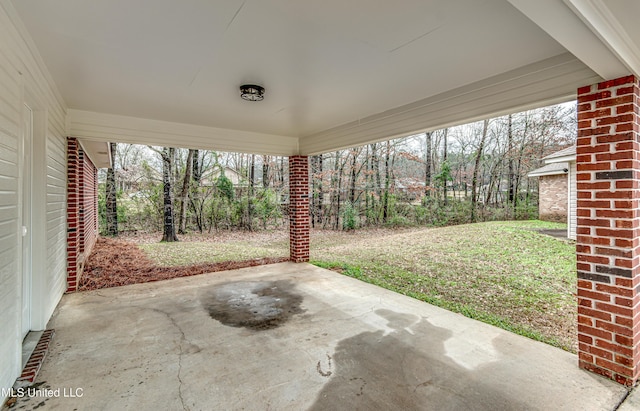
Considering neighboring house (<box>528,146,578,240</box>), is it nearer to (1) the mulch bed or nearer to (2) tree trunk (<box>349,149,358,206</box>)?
(2) tree trunk (<box>349,149,358,206</box>)

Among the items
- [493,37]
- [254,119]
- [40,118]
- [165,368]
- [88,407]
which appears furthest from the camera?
[254,119]

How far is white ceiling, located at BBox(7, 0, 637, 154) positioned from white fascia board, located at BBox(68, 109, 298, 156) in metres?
0.60

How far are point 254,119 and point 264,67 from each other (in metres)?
2.14

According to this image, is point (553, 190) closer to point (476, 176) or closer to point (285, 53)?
point (476, 176)

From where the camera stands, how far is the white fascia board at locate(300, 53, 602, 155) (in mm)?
2615

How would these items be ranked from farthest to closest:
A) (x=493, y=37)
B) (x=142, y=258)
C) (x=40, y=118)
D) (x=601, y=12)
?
(x=142, y=258), (x=40, y=118), (x=493, y=37), (x=601, y=12)

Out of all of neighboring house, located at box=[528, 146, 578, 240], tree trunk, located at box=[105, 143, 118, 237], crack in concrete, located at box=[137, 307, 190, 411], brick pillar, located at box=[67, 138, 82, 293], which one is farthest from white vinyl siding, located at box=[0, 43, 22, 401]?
neighboring house, located at box=[528, 146, 578, 240]

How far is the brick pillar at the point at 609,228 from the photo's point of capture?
2262 millimetres

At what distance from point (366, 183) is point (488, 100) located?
9431 mm

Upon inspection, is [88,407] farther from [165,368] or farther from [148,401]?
[165,368]

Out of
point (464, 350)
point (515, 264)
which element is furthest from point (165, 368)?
point (515, 264)

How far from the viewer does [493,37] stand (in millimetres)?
2338

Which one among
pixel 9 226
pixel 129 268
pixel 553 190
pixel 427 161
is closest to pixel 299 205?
pixel 129 268

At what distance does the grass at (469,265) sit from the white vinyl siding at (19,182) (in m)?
3.67
